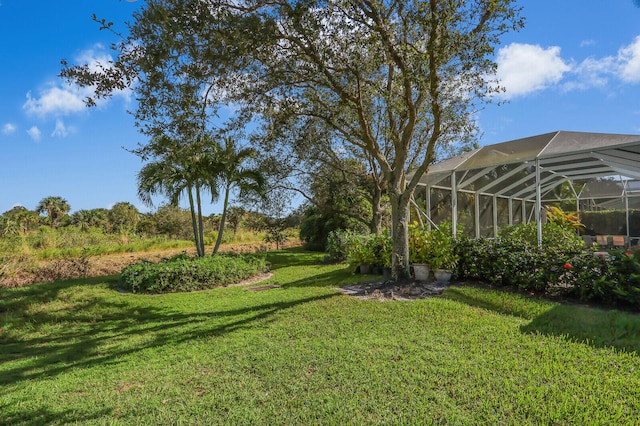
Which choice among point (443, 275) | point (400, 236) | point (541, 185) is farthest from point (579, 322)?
point (541, 185)

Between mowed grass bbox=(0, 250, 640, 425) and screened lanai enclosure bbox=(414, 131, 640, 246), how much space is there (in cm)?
546

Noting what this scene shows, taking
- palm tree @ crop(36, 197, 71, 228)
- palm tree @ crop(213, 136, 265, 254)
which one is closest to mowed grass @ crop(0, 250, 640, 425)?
palm tree @ crop(213, 136, 265, 254)

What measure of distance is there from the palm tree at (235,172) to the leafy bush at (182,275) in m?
2.61

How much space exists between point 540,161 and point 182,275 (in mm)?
10898

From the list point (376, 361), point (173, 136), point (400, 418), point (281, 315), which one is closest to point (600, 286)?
point (376, 361)

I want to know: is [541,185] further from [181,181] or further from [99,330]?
[99,330]

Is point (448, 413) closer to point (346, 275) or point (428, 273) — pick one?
point (428, 273)

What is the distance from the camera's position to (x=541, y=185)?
52.3ft

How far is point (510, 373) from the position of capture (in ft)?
11.2

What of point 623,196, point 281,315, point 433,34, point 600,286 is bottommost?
point 281,315

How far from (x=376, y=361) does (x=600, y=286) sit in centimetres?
425

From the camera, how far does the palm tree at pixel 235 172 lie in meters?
12.4

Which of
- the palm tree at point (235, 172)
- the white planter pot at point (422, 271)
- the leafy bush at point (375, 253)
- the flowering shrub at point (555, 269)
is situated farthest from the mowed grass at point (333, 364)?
the palm tree at point (235, 172)

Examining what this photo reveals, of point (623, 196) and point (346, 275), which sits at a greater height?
point (623, 196)
